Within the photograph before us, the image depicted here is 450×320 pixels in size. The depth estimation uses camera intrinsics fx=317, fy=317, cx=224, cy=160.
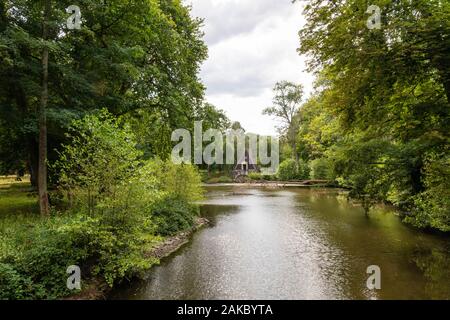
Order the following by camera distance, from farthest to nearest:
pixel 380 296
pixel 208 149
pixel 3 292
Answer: pixel 208 149 < pixel 380 296 < pixel 3 292

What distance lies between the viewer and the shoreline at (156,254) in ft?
24.0

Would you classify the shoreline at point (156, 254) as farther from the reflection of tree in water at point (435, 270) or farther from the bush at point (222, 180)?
the bush at point (222, 180)

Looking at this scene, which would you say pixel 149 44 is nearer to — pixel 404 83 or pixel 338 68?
pixel 338 68

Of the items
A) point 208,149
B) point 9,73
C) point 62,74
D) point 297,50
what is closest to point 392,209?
point 297,50

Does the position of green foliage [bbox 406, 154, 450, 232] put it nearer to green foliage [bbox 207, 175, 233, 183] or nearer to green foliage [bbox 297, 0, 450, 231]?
green foliage [bbox 297, 0, 450, 231]

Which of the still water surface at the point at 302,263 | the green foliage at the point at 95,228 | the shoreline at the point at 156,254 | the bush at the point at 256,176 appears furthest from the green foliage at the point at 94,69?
the bush at the point at 256,176

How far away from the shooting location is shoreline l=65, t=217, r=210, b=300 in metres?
7.31

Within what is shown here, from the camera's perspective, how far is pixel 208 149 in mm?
55906

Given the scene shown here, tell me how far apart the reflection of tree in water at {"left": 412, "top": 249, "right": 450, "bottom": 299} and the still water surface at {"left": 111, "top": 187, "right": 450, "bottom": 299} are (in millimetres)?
23

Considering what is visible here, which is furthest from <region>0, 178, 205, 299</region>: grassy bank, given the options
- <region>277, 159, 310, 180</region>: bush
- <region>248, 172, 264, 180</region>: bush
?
<region>248, 172, 264, 180</region>: bush

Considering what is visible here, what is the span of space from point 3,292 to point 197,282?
4499 mm

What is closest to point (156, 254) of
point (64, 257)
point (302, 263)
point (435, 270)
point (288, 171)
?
point (64, 257)

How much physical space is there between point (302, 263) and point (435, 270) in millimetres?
3804

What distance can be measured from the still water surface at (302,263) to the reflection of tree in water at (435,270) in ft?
0.08
